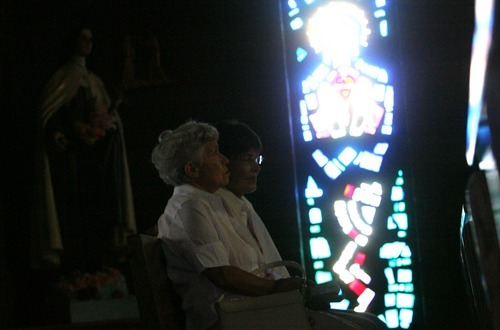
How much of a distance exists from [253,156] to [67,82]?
2.38m

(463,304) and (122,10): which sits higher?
(122,10)

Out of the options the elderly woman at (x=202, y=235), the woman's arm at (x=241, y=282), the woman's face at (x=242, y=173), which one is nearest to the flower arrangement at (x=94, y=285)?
the woman's face at (x=242, y=173)

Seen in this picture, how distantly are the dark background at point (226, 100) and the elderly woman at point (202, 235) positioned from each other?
2.43 meters

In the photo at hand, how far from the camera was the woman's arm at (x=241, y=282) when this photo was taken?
1.68 m

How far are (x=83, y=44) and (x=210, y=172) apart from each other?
2634 mm

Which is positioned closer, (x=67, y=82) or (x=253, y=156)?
(x=253, y=156)

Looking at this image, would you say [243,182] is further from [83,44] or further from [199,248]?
[83,44]

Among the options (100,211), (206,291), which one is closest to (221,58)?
(100,211)

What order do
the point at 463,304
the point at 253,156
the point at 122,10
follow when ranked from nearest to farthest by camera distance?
the point at 253,156 < the point at 463,304 < the point at 122,10

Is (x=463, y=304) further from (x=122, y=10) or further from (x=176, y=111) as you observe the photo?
(x=122, y=10)

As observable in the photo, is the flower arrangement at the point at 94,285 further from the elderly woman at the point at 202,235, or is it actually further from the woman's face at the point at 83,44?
the elderly woman at the point at 202,235

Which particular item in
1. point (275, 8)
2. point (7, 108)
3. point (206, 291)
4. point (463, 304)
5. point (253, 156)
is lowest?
point (463, 304)

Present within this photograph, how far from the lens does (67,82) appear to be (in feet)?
14.1

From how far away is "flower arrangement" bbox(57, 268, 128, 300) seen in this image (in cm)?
403
